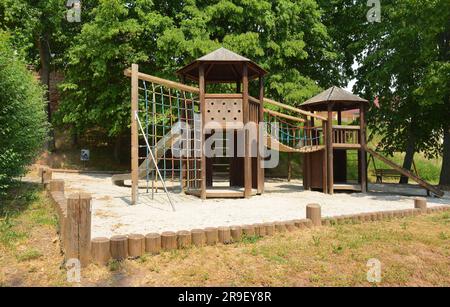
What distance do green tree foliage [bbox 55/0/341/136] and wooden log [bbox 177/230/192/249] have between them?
1083 centimetres

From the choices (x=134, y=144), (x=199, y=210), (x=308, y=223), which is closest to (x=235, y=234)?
(x=308, y=223)

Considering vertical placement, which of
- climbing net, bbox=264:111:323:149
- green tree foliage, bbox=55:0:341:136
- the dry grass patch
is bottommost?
the dry grass patch

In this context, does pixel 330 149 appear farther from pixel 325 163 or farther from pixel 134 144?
pixel 134 144

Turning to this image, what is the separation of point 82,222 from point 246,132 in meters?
6.41

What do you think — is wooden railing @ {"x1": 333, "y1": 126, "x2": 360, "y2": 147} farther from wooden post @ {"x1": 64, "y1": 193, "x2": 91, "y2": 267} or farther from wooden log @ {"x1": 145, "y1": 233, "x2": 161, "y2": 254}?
wooden post @ {"x1": 64, "y1": 193, "x2": 91, "y2": 267}

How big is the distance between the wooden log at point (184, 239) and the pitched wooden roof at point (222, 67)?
20.2 ft

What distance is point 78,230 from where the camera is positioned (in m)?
4.22

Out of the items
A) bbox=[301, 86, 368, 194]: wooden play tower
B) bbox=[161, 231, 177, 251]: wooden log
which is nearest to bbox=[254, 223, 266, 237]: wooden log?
bbox=[161, 231, 177, 251]: wooden log

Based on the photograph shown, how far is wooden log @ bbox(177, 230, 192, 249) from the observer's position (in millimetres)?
4816

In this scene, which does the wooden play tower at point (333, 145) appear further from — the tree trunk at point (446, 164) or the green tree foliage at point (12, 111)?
the green tree foliage at point (12, 111)

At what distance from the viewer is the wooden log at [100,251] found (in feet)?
14.1

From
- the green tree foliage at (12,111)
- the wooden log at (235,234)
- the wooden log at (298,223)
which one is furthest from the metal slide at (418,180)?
the green tree foliage at (12,111)

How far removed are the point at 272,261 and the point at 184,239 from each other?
4.18 feet
